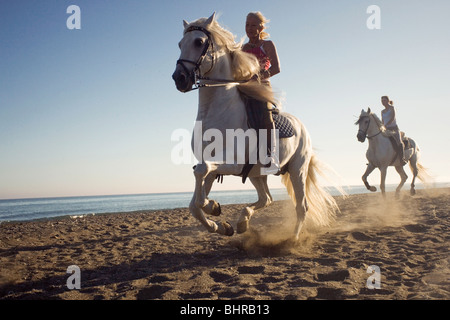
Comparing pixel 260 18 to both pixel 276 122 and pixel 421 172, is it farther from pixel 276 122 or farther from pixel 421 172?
pixel 421 172

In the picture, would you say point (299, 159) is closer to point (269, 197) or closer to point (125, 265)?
point (269, 197)

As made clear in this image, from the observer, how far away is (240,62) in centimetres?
468

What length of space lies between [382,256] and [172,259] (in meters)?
2.95

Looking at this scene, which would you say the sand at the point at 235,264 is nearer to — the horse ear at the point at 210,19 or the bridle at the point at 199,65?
the bridle at the point at 199,65

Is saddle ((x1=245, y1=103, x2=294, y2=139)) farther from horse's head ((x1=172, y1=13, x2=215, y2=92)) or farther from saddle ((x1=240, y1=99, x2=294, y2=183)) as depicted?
horse's head ((x1=172, y1=13, x2=215, y2=92))

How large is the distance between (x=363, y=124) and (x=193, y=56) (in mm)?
9182

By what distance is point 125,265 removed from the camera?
448 cm

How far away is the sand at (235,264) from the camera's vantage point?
129 inches

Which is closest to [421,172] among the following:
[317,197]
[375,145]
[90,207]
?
[375,145]

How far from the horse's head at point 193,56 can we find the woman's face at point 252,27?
1146mm

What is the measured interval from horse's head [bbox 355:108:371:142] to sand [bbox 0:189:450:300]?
477 cm

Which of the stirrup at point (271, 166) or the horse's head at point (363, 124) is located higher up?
the horse's head at point (363, 124)

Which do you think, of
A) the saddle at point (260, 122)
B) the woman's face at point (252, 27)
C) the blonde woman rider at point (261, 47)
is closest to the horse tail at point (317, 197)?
the saddle at point (260, 122)

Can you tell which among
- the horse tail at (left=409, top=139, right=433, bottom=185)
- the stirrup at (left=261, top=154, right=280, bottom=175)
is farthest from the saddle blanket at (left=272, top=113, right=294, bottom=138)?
the horse tail at (left=409, top=139, right=433, bottom=185)
